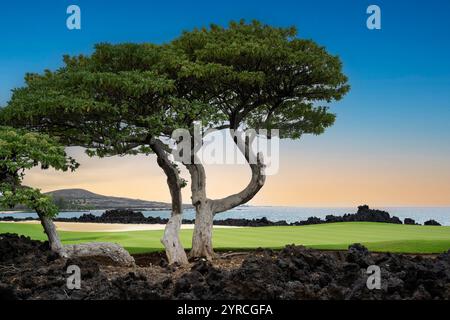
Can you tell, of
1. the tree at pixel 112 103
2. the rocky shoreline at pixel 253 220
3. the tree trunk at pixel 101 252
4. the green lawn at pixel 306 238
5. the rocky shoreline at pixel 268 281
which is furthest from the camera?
the rocky shoreline at pixel 253 220

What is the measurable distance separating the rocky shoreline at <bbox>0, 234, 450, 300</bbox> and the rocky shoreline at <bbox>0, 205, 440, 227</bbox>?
2117 centimetres

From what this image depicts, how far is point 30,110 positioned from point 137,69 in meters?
3.39

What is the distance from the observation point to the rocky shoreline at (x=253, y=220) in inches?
1361

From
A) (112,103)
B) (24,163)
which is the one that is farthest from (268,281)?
(112,103)

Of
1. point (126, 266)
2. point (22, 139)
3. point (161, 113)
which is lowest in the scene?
point (126, 266)

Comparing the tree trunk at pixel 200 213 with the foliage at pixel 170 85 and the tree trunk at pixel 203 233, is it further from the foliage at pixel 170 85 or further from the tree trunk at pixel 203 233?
the foliage at pixel 170 85

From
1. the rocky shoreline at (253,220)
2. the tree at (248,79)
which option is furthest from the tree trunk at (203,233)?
the rocky shoreline at (253,220)

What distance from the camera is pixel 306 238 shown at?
2397 cm

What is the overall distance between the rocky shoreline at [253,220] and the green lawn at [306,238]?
449 cm

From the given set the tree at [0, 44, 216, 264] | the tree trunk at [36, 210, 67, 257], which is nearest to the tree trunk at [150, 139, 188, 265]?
the tree at [0, 44, 216, 264]

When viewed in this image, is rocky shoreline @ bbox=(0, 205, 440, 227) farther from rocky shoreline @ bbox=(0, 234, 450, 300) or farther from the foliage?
rocky shoreline @ bbox=(0, 234, 450, 300)

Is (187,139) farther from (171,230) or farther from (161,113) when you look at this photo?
(171,230)
